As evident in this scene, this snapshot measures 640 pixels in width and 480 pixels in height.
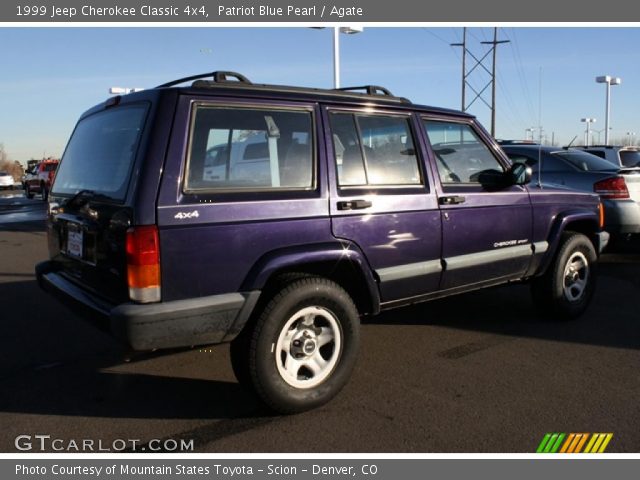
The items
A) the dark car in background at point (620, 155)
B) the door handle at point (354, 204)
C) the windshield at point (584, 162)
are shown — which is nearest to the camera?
the door handle at point (354, 204)

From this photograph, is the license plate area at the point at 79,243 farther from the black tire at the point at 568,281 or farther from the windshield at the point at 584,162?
the windshield at the point at 584,162

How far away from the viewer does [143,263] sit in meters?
3.01

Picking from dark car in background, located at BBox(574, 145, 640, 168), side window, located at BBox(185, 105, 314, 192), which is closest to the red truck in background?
dark car in background, located at BBox(574, 145, 640, 168)

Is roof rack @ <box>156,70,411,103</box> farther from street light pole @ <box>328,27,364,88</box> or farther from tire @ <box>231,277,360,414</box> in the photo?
street light pole @ <box>328,27,364,88</box>

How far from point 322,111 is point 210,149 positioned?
85 centimetres

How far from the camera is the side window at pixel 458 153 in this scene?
14.7 ft

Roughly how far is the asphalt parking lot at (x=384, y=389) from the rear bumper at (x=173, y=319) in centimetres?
59

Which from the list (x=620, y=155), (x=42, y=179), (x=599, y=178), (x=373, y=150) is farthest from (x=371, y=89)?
(x=42, y=179)

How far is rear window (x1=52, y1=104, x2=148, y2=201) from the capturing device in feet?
10.8

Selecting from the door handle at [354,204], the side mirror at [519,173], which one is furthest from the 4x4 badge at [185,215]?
the side mirror at [519,173]

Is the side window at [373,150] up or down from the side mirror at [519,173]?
up

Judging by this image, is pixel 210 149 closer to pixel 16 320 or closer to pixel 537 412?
pixel 537 412

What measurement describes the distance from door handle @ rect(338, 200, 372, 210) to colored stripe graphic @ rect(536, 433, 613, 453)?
5.72ft

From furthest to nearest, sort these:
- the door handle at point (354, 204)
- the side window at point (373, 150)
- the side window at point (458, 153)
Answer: the side window at point (458, 153) < the side window at point (373, 150) < the door handle at point (354, 204)
